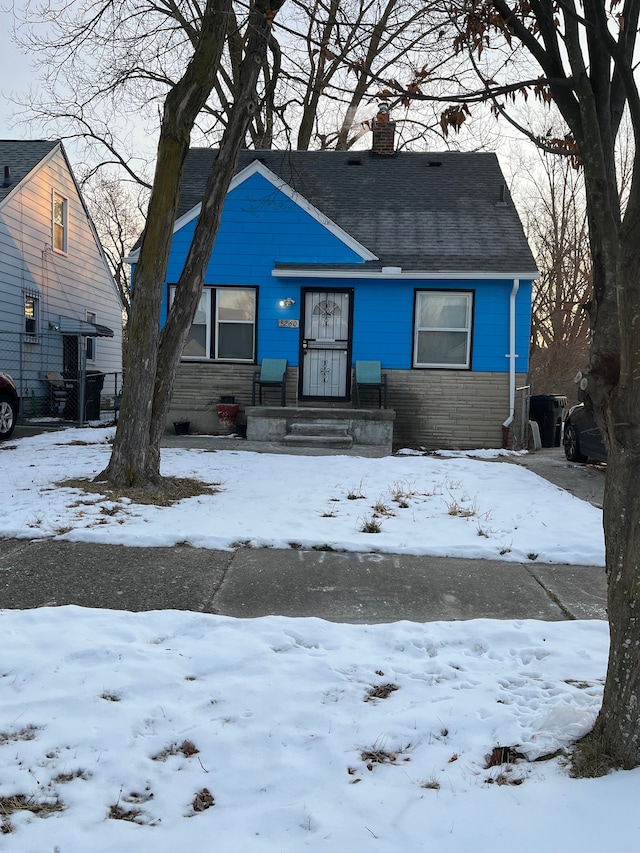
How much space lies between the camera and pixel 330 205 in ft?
44.9

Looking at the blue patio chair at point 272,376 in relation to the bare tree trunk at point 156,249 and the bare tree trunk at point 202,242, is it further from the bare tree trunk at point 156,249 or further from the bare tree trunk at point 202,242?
the bare tree trunk at point 156,249

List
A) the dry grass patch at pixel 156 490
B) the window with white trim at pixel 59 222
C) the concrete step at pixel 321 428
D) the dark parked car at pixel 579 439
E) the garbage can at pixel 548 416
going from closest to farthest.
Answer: the dry grass patch at pixel 156 490
the dark parked car at pixel 579 439
the concrete step at pixel 321 428
the garbage can at pixel 548 416
the window with white trim at pixel 59 222

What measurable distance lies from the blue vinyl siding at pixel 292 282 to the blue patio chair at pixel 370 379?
0.90 feet

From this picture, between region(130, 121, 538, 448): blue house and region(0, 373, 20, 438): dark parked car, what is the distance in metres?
2.93

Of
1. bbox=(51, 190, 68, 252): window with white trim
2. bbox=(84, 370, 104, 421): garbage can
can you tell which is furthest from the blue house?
bbox=(51, 190, 68, 252): window with white trim

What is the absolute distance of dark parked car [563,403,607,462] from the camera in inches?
372

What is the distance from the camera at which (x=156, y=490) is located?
266 inches

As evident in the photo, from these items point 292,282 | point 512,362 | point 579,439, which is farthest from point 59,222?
point 579,439

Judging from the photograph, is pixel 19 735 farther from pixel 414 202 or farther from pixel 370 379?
pixel 414 202

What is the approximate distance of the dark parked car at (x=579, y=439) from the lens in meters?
9.45

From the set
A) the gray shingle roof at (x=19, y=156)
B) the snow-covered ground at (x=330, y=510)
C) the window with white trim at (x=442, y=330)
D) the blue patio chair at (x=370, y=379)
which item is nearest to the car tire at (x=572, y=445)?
the snow-covered ground at (x=330, y=510)

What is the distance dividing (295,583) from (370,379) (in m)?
8.43

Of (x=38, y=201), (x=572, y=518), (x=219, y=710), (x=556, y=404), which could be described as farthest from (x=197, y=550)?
(x=38, y=201)

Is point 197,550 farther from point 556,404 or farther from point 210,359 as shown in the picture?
point 556,404
